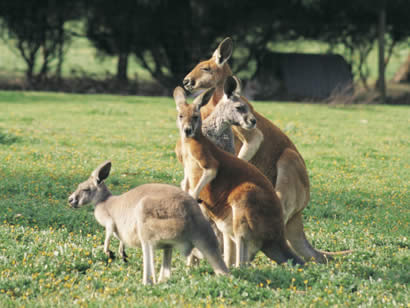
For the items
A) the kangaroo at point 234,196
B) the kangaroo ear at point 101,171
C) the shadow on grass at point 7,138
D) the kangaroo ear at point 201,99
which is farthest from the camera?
the shadow on grass at point 7,138

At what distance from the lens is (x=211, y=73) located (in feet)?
20.1

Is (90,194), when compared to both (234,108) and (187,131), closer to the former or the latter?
(187,131)

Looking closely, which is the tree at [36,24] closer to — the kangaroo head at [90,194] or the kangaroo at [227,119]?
the kangaroo at [227,119]

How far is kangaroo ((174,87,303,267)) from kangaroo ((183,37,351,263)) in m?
0.49

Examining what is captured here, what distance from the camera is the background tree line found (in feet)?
67.3

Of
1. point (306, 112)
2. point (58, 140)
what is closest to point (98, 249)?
point (58, 140)

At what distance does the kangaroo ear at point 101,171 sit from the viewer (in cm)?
529

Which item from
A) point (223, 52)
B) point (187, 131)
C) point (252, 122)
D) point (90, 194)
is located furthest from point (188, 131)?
point (223, 52)

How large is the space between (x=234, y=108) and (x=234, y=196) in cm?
95

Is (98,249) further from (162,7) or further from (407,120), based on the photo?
(162,7)

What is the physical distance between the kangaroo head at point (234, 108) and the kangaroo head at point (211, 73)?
491 mm

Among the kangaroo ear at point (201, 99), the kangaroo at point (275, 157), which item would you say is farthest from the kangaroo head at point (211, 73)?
the kangaroo ear at point (201, 99)

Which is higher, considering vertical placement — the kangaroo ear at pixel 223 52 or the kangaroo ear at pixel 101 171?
the kangaroo ear at pixel 223 52

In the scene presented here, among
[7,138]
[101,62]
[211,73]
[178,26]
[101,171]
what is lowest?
[7,138]
